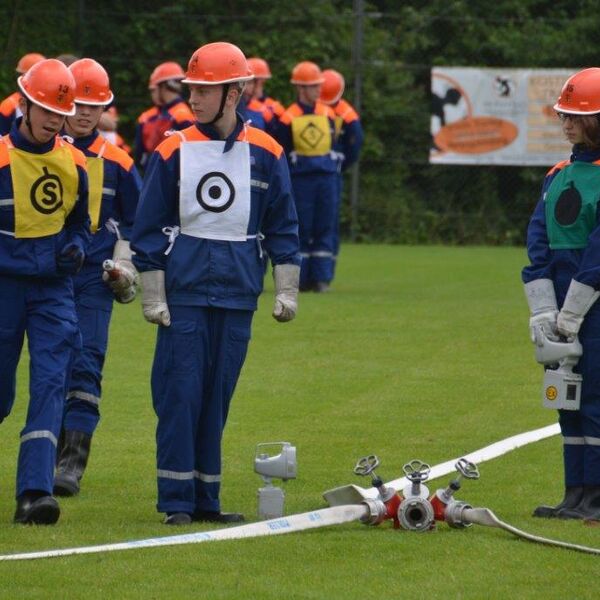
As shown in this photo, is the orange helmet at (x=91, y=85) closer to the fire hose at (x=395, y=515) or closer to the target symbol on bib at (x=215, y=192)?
the target symbol on bib at (x=215, y=192)

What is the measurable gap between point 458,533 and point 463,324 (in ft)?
30.6

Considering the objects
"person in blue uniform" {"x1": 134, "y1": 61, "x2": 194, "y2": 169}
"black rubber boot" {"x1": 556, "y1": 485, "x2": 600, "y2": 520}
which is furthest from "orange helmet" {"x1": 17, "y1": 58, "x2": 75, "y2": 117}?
"person in blue uniform" {"x1": 134, "y1": 61, "x2": 194, "y2": 169}

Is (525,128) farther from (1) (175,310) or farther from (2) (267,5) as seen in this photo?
(1) (175,310)

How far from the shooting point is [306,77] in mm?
19250

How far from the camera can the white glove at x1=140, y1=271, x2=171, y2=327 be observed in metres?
7.79

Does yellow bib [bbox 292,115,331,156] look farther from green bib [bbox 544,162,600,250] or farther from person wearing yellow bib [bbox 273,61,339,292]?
green bib [bbox 544,162,600,250]

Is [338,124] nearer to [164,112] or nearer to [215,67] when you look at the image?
[164,112]

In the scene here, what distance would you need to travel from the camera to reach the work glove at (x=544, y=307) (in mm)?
8055

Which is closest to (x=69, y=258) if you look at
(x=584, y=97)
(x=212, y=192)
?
(x=212, y=192)

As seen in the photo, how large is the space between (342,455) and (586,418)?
7.04 feet

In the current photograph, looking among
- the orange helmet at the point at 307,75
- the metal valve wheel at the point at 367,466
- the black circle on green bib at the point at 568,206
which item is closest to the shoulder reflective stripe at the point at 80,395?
the metal valve wheel at the point at 367,466

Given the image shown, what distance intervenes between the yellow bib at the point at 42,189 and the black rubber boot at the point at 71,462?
147 centimetres

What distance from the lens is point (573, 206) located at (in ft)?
26.3

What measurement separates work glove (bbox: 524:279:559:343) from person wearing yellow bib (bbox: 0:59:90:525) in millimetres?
2110
